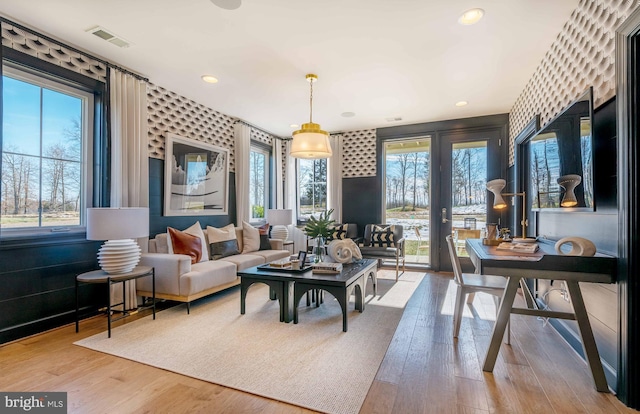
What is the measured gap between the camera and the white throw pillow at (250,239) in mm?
4680

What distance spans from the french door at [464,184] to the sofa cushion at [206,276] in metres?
3.70

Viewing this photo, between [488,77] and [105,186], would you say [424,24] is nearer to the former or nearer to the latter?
[488,77]

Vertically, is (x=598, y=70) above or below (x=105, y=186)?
above

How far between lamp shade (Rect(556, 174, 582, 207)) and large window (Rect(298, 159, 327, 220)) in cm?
451

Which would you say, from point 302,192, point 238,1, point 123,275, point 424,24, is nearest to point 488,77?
point 424,24

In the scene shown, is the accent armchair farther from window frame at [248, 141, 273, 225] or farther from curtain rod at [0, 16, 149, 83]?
curtain rod at [0, 16, 149, 83]

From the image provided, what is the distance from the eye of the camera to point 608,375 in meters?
1.93

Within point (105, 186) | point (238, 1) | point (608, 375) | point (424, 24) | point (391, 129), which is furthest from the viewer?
point (391, 129)

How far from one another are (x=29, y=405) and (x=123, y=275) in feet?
3.88

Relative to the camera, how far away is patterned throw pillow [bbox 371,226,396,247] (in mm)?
5223

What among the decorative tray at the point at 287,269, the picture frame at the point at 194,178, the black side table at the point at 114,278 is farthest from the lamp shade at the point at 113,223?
the decorative tray at the point at 287,269

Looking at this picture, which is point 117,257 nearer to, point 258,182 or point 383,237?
point 258,182

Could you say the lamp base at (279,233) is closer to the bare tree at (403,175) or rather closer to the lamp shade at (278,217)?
the lamp shade at (278,217)
